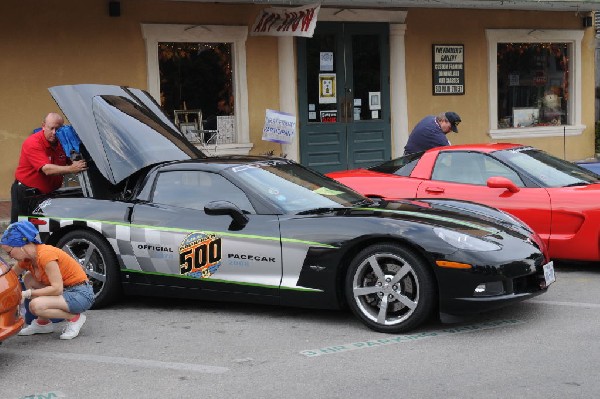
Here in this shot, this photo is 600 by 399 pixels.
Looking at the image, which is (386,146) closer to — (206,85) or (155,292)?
(206,85)

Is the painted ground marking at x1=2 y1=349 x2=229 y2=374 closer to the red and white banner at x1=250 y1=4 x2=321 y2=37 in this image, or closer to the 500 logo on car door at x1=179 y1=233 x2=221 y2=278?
the 500 logo on car door at x1=179 y1=233 x2=221 y2=278

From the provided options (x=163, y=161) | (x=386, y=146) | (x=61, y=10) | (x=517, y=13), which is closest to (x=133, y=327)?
(x=163, y=161)

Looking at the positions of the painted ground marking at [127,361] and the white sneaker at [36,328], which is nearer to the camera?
the painted ground marking at [127,361]

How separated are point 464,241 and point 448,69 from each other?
36.8 ft

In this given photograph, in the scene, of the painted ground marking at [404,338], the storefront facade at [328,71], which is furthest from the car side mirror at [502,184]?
the storefront facade at [328,71]

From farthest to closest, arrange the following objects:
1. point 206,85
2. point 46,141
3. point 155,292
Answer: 1. point 206,85
2. point 46,141
3. point 155,292

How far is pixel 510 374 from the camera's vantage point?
5297mm

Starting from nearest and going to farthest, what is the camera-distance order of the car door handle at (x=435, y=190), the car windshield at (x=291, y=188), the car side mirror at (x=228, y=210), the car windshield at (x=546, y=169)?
the car side mirror at (x=228, y=210), the car windshield at (x=291, y=188), the car windshield at (x=546, y=169), the car door handle at (x=435, y=190)

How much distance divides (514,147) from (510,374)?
4518mm

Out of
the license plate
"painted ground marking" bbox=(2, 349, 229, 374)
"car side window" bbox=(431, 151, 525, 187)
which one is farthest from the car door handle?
"painted ground marking" bbox=(2, 349, 229, 374)

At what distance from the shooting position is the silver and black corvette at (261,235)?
6.30 meters

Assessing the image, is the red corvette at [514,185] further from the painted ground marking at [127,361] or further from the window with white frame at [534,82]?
the window with white frame at [534,82]

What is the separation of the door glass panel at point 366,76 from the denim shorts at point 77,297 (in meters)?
10.2

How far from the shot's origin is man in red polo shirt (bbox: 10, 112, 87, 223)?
28.4 feet
